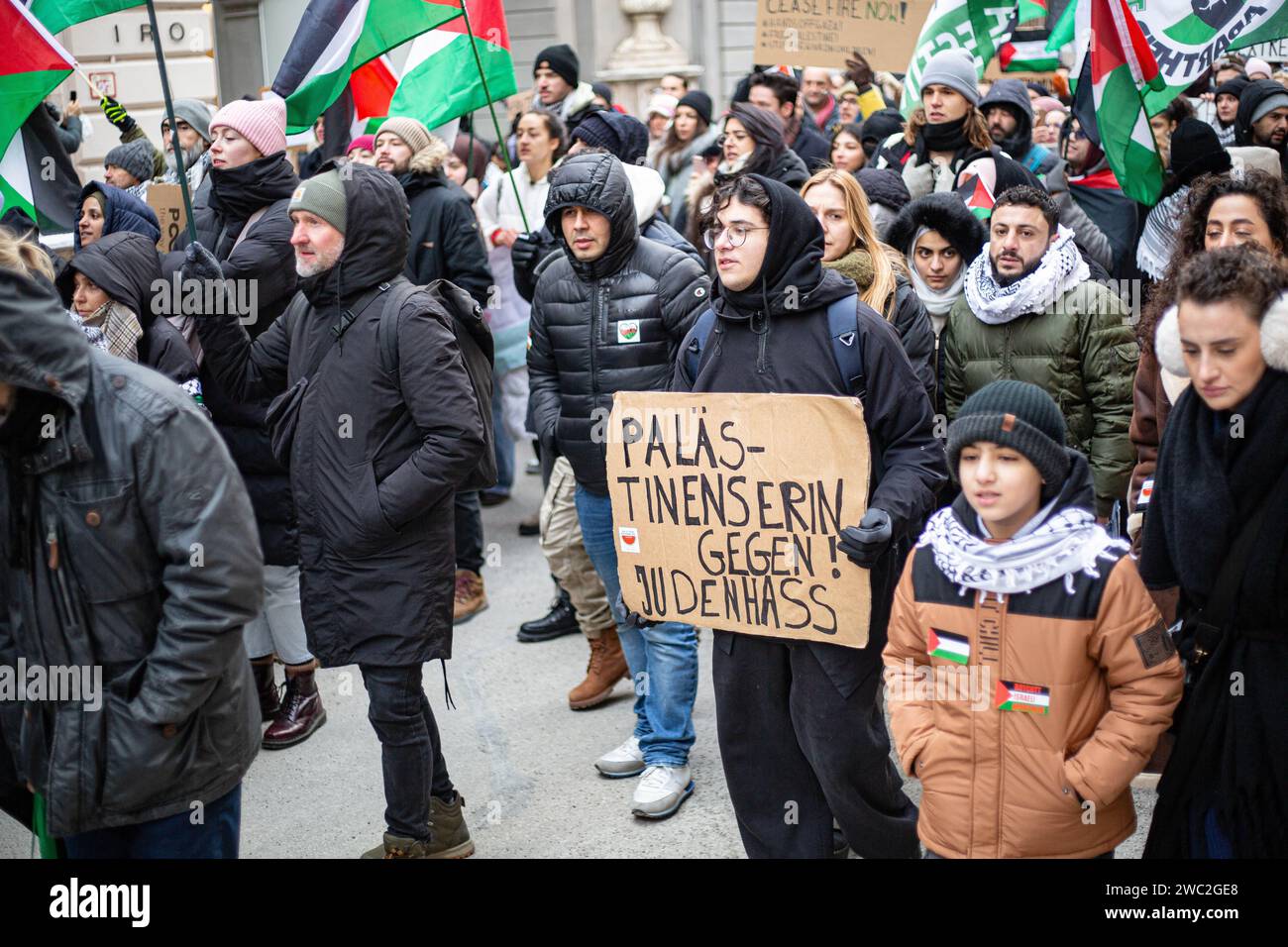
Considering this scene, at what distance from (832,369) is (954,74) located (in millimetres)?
3494

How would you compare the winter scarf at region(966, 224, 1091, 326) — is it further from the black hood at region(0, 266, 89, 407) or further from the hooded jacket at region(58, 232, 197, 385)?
the black hood at region(0, 266, 89, 407)

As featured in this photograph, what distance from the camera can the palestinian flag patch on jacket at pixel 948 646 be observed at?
3209 millimetres

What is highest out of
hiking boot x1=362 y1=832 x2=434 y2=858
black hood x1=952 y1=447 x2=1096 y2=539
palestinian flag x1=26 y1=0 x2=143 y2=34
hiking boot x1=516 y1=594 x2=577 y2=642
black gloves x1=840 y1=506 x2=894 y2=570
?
palestinian flag x1=26 y1=0 x2=143 y2=34

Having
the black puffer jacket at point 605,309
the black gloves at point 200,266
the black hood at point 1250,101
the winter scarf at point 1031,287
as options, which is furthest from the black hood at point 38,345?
the black hood at point 1250,101

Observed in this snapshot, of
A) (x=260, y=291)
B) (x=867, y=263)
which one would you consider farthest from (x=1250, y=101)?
(x=260, y=291)

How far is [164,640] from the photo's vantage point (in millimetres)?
2926

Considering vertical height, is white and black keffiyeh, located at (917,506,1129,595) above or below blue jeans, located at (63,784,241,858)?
above

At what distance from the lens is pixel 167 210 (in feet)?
20.0

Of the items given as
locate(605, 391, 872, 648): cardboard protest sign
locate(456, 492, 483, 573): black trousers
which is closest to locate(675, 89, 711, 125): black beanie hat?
locate(456, 492, 483, 573): black trousers

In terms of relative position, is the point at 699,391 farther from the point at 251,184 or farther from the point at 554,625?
the point at 554,625

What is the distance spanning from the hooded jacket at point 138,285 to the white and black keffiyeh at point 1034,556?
9.53ft

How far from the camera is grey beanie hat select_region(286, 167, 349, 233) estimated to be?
419 centimetres

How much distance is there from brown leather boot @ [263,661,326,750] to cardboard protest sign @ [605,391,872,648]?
1975 mm

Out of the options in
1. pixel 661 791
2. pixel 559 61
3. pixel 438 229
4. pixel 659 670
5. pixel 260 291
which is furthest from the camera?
pixel 559 61
